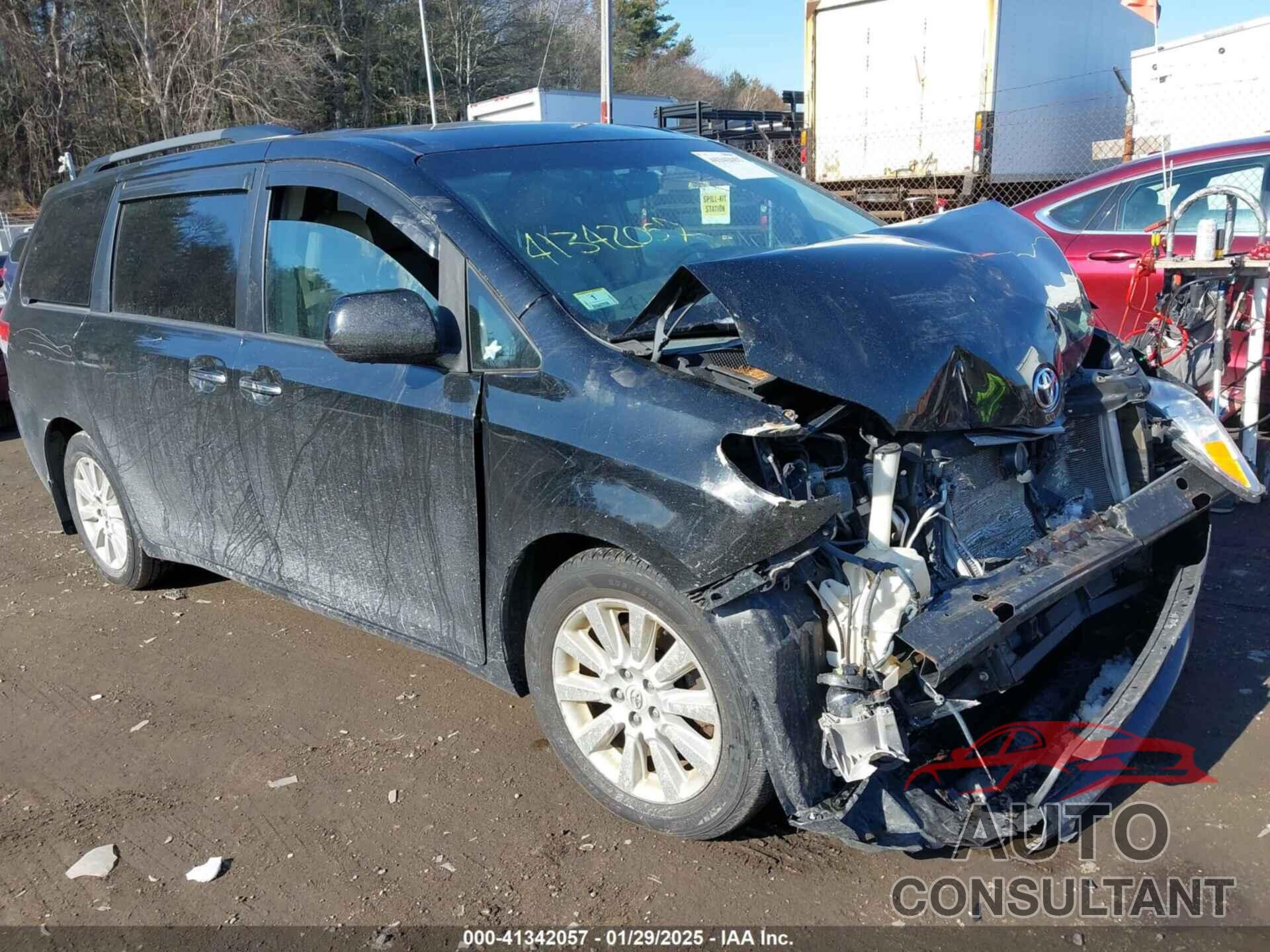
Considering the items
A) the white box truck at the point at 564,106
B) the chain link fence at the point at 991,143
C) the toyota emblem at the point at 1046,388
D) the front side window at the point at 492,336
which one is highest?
the white box truck at the point at 564,106

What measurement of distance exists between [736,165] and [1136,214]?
12.2 feet

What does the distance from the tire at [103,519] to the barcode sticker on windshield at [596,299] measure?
2.90m

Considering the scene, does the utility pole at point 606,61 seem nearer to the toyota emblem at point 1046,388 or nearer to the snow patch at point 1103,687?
the toyota emblem at point 1046,388

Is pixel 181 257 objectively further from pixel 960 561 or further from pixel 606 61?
pixel 606 61

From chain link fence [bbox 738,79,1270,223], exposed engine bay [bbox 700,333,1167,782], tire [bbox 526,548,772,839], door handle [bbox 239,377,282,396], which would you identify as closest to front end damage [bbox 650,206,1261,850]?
exposed engine bay [bbox 700,333,1167,782]

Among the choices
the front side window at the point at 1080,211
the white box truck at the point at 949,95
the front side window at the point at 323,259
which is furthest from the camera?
the white box truck at the point at 949,95

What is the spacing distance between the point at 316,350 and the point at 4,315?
10.2 feet

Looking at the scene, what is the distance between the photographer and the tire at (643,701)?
106 inches

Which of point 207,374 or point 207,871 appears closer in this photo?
point 207,871

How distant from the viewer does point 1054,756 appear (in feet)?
9.47

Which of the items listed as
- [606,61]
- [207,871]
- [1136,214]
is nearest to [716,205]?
[207,871]

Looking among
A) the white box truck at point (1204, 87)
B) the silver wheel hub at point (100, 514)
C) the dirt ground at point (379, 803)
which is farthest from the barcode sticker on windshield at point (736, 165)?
the white box truck at point (1204, 87)

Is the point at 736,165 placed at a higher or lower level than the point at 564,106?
lower

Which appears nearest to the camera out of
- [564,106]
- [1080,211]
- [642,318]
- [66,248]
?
[642,318]
